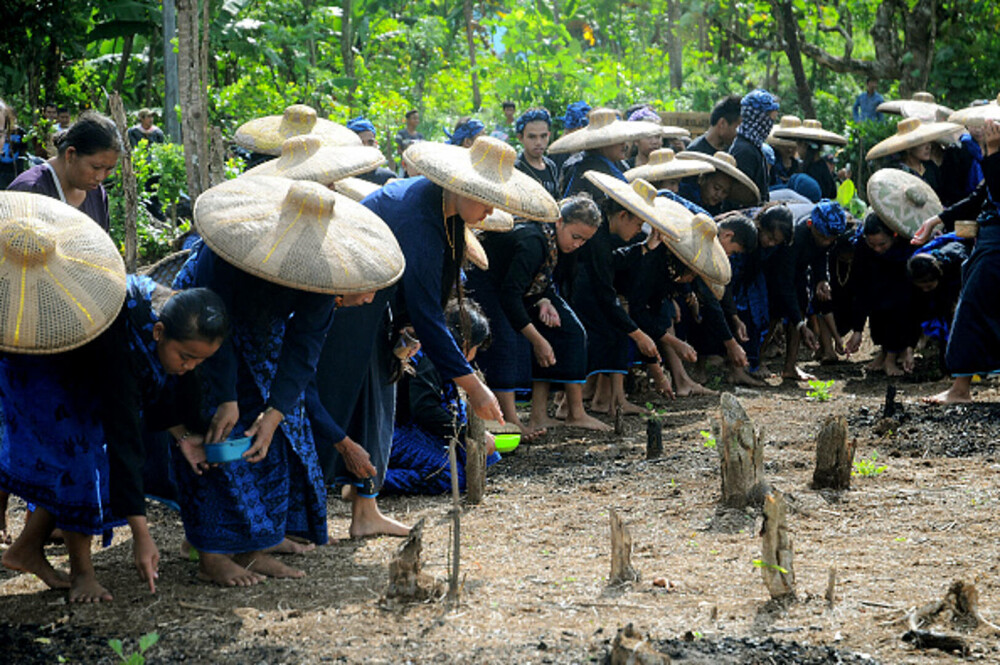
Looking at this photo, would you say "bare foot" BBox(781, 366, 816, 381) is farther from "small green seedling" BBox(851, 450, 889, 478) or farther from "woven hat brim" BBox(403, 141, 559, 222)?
"woven hat brim" BBox(403, 141, 559, 222)

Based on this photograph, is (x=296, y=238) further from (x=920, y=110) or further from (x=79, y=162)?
(x=920, y=110)

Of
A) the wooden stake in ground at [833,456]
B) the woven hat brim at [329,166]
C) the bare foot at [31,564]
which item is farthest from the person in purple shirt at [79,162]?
the wooden stake in ground at [833,456]

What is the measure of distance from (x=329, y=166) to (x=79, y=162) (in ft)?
4.45

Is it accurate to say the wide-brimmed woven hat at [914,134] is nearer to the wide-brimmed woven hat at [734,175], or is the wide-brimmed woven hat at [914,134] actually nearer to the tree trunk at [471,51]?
the wide-brimmed woven hat at [734,175]

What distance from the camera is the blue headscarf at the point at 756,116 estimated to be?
9.39 meters

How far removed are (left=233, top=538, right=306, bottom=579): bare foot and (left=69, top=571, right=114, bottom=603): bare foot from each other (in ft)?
1.83

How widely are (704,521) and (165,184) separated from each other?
9.05 metres

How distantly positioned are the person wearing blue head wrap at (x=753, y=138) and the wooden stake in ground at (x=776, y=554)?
5994 mm

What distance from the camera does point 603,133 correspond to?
843 cm

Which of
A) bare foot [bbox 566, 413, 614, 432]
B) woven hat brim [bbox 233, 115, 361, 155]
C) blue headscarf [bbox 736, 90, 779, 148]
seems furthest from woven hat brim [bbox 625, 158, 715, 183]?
woven hat brim [bbox 233, 115, 361, 155]

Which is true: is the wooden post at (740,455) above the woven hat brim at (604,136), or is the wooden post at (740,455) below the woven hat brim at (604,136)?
below

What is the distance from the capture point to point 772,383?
361 inches

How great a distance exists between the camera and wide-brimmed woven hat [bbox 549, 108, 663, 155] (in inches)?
329

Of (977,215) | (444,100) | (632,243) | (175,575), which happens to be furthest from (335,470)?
(444,100)
